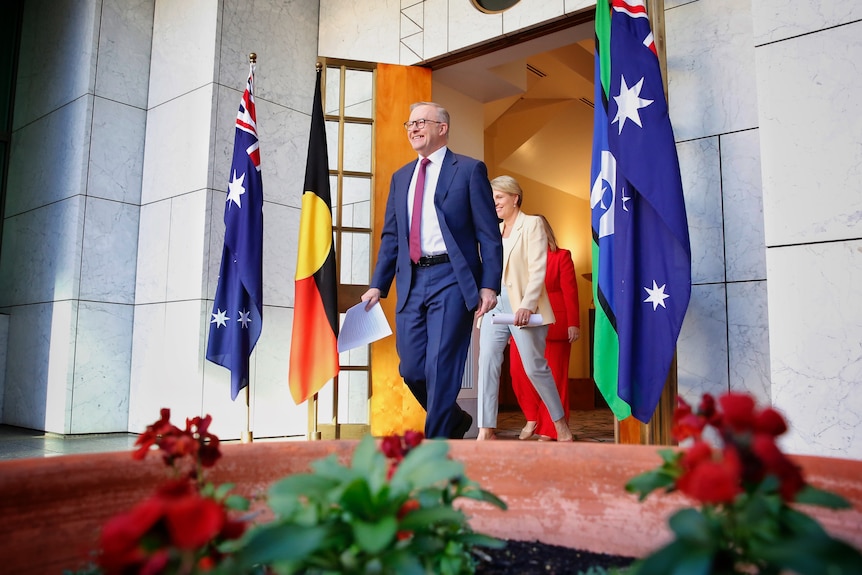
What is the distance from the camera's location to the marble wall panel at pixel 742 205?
2.88 meters

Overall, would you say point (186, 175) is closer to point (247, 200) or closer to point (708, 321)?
point (247, 200)

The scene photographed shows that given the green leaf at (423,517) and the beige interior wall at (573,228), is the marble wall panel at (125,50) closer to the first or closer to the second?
the green leaf at (423,517)

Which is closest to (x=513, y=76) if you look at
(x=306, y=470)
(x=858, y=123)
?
(x=858, y=123)

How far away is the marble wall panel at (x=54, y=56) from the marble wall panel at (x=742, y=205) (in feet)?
13.3

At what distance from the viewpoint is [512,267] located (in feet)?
12.6

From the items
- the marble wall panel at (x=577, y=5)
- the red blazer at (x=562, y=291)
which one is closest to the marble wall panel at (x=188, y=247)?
the red blazer at (x=562, y=291)

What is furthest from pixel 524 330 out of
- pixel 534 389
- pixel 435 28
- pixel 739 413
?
pixel 739 413

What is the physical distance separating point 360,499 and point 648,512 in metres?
0.47

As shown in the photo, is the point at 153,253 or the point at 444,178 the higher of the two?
the point at 444,178

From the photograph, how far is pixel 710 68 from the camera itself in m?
3.07

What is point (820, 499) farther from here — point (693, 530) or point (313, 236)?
point (313, 236)

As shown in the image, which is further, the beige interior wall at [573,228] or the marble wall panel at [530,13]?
the beige interior wall at [573,228]

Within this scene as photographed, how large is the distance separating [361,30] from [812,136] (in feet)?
11.8

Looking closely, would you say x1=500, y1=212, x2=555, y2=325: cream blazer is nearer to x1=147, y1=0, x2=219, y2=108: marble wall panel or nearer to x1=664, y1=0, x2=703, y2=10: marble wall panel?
x1=664, y1=0, x2=703, y2=10: marble wall panel
